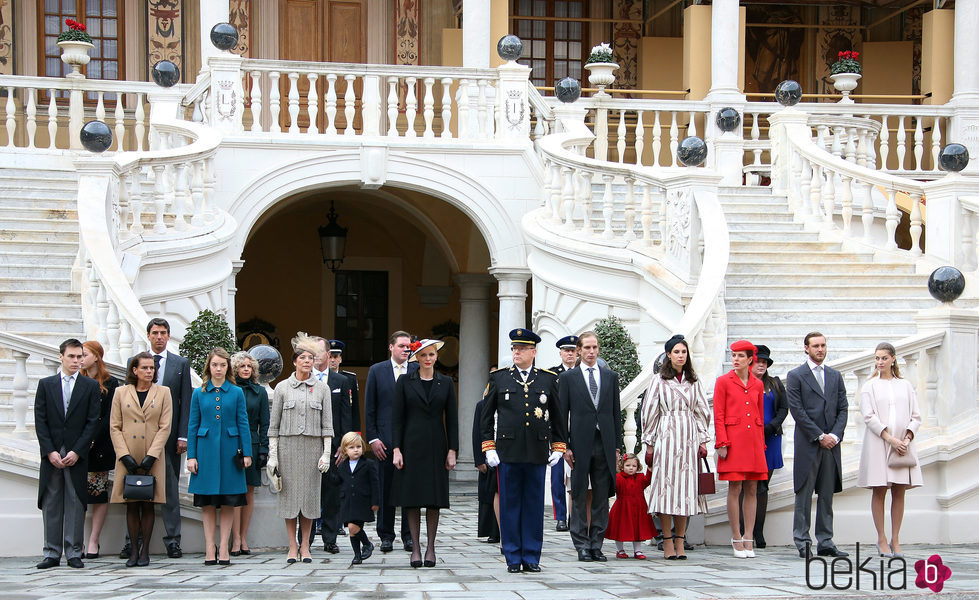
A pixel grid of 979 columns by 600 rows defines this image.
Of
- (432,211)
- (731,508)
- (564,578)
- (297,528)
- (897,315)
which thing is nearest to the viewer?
(564,578)

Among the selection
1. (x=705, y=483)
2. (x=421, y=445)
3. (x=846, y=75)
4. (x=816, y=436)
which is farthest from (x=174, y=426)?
(x=846, y=75)

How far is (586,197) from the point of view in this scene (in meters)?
14.4

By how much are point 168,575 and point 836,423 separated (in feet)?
14.8

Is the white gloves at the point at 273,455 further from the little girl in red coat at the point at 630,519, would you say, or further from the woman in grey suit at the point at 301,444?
the little girl in red coat at the point at 630,519

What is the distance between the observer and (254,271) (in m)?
22.0

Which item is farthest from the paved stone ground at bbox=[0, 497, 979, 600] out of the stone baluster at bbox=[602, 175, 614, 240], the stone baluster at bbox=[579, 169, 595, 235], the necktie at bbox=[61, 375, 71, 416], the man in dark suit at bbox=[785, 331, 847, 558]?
the stone baluster at bbox=[579, 169, 595, 235]

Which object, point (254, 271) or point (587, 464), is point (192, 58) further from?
point (587, 464)

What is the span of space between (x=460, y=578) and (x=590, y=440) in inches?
62.8

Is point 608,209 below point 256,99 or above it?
below

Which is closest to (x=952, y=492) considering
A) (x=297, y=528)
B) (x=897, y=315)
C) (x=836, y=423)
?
(x=836, y=423)

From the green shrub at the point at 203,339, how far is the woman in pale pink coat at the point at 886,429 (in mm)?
5702

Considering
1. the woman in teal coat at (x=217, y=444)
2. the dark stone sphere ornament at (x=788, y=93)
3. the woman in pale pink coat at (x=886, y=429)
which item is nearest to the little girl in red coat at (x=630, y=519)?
the woman in pale pink coat at (x=886, y=429)

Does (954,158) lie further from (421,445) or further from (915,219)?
(421,445)

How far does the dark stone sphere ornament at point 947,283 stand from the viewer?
10547 mm
